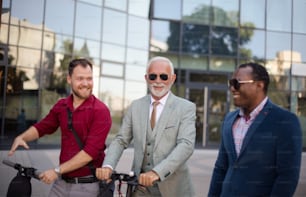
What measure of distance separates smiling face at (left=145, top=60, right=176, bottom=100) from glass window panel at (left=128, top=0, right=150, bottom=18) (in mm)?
6524

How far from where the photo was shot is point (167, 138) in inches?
49.4

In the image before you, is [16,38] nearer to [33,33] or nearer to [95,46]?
[33,33]

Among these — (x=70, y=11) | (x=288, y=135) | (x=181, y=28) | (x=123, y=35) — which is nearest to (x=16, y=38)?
(x=70, y=11)

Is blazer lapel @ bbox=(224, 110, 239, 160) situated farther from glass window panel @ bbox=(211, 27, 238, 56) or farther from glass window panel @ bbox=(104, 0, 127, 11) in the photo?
glass window panel @ bbox=(211, 27, 238, 56)

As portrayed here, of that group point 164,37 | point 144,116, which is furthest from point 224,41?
point 144,116

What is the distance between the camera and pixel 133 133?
1.31m

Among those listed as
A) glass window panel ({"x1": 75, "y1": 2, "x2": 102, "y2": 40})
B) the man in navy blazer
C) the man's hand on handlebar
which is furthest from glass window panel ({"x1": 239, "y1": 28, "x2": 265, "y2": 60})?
the man's hand on handlebar

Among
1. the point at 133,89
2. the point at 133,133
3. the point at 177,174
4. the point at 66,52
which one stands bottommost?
the point at 177,174

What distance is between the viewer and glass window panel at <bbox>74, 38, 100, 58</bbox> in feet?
23.6

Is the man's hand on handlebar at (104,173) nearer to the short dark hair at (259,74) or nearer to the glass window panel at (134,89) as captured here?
the short dark hair at (259,74)

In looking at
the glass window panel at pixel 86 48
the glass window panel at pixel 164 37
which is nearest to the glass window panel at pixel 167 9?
the glass window panel at pixel 164 37

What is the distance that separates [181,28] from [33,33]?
3.23 meters

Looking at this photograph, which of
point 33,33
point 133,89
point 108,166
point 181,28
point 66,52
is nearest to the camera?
point 108,166

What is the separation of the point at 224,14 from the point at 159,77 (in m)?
7.39
